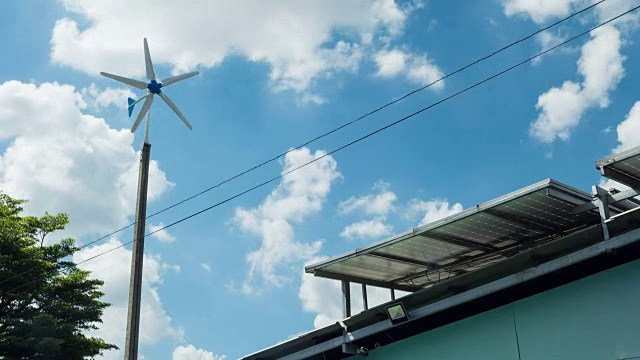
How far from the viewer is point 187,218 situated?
21281 mm

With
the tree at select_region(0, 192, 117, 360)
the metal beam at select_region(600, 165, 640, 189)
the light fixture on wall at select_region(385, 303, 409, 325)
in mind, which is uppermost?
the tree at select_region(0, 192, 117, 360)

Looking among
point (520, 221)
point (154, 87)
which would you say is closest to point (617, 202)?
point (520, 221)

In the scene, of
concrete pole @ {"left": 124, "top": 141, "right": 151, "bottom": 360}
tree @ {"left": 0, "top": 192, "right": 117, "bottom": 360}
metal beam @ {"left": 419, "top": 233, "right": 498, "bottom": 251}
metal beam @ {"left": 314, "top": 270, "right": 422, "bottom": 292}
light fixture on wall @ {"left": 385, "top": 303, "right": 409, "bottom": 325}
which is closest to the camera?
light fixture on wall @ {"left": 385, "top": 303, "right": 409, "bottom": 325}

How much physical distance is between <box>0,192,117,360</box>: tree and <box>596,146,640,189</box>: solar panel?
98.7 ft

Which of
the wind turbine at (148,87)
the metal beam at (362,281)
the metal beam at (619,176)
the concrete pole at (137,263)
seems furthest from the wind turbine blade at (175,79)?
the metal beam at (619,176)

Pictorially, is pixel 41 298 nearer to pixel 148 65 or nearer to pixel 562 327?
pixel 148 65

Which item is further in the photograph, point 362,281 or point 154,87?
point 154,87

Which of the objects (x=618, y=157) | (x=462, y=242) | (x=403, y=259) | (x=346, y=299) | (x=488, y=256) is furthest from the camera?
(x=346, y=299)

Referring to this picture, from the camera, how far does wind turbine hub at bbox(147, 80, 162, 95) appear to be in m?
24.5

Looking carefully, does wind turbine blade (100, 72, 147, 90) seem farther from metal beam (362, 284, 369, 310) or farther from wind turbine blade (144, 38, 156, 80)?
metal beam (362, 284, 369, 310)

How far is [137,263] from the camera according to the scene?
18.5m

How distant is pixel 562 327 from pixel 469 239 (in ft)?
9.14

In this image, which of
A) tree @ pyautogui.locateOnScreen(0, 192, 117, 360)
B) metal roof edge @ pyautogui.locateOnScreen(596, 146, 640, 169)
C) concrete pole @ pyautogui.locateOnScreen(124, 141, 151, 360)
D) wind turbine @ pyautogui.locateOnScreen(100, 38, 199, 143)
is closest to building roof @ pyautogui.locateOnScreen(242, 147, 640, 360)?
metal roof edge @ pyautogui.locateOnScreen(596, 146, 640, 169)

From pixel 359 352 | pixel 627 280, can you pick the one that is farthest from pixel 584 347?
pixel 359 352
